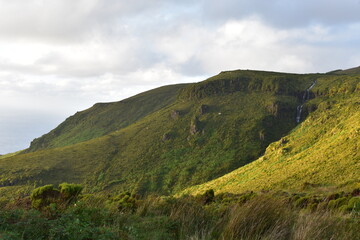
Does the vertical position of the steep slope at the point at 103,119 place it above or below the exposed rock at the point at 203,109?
above

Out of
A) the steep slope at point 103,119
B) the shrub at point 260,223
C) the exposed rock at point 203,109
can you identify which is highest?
the steep slope at point 103,119

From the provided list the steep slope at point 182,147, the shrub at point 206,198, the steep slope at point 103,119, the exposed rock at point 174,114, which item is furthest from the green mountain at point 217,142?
the steep slope at point 103,119

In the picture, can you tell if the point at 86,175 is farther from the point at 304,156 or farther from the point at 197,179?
the point at 304,156

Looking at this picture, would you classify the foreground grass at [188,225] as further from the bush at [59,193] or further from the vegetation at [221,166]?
the bush at [59,193]

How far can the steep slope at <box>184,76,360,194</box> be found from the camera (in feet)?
118

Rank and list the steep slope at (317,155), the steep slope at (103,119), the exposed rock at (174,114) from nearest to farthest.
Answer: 1. the steep slope at (317,155)
2. the exposed rock at (174,114)
3. the steep slope at (103,119)

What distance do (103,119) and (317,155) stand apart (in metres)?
115

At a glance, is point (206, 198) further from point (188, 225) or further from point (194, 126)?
point (194, 126)

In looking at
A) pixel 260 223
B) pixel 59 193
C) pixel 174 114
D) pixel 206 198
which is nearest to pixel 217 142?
pixel 174 114

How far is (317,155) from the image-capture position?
43.8m

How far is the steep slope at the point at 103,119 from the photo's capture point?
425 feet

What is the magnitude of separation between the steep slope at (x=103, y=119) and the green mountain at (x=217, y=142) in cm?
3856

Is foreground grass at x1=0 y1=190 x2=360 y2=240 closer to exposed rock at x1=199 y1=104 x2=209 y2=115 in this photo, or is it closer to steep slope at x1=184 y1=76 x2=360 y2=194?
steep slope at x1=184 y1=76 x2=360 y2=194

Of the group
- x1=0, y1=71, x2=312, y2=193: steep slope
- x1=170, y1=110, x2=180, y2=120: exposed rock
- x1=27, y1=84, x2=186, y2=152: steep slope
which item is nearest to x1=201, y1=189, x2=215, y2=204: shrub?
x1=0, y1=71, x2=312, y2=193: steep slope
